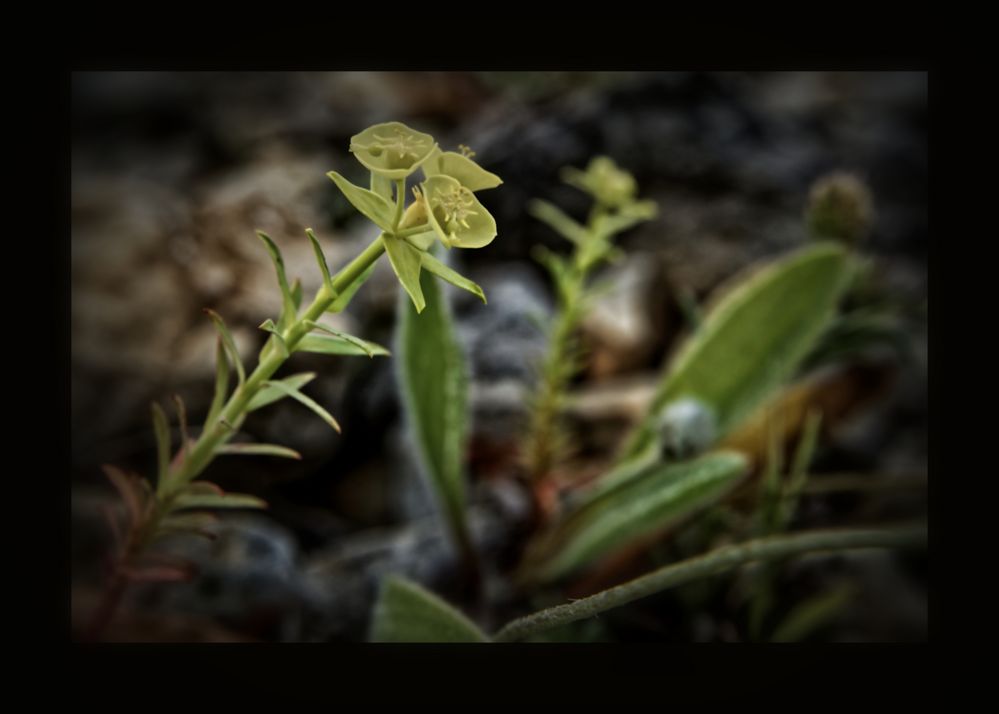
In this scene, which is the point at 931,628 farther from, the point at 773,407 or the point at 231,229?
the point at 231,229

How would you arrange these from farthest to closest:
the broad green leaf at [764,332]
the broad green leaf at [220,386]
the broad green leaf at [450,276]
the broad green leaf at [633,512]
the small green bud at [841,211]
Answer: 1. the small green bud at [841,211]
2. the broad green leaf at [764,332]
3. the broad green leaf at [633,512]
4. the broad green leaf at [220,386]
5. the broad green leaf at [450,276]

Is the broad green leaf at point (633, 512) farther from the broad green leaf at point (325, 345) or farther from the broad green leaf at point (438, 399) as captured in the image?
the broad green leaf at point (325, 345)

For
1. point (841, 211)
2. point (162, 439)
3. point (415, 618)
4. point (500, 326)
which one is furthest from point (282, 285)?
point (841, 211)

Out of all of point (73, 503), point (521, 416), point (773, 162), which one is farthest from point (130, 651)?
point (773, 162)

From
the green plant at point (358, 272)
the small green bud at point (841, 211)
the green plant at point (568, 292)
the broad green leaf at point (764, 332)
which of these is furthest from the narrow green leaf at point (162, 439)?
the small green bud at point (841, 211)

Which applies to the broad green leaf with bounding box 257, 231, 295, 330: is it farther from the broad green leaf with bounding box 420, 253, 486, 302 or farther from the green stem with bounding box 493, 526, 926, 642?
the green stem with bounding box 493, 526, 926, 642

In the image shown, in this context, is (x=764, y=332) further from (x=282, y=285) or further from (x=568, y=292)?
(x=282, y=285)
